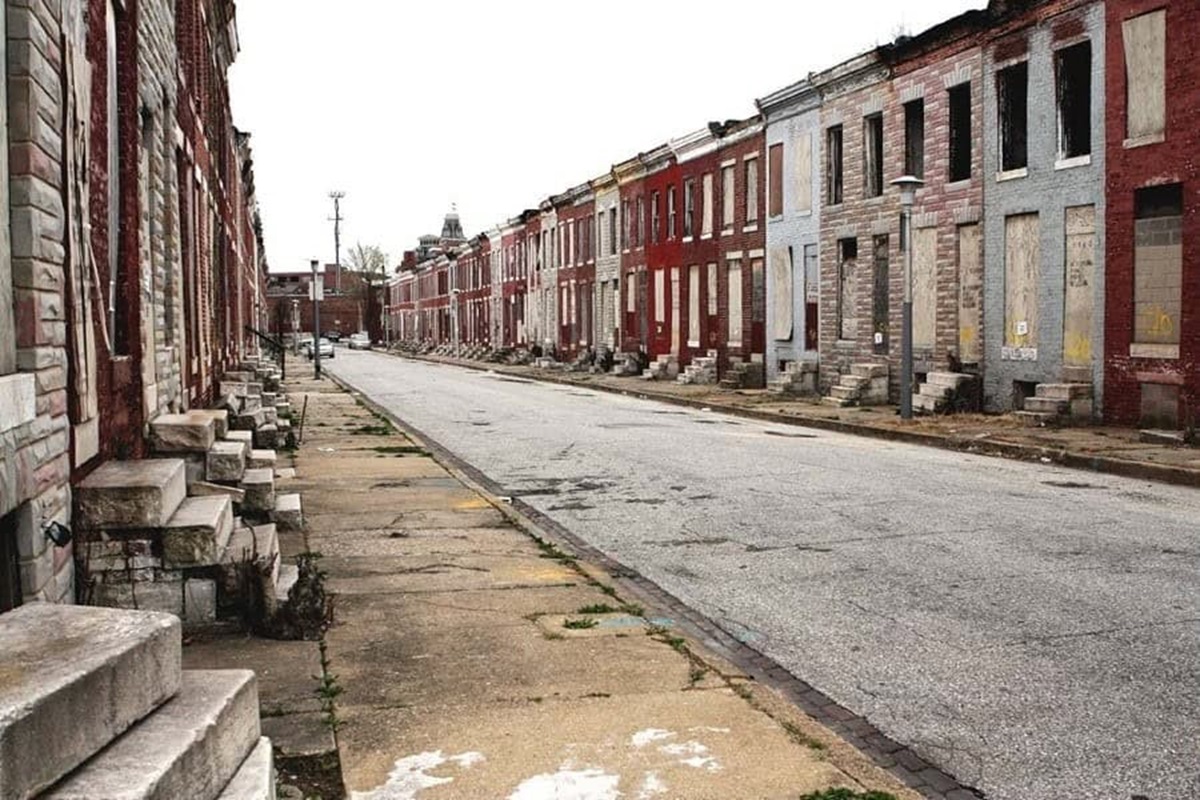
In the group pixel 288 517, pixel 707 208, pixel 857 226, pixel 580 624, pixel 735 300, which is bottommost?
pixel 580 624

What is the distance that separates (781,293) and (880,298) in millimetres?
5422

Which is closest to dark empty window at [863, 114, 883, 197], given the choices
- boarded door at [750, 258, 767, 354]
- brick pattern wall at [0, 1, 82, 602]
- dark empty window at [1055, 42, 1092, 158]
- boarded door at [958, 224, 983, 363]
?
boarded door at [958, 224, 983, 363]

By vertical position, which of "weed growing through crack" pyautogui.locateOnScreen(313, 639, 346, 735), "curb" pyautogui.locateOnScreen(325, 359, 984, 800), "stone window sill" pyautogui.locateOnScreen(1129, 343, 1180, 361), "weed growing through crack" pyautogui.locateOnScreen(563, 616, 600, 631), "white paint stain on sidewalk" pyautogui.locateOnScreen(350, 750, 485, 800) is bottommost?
"curb" pyautogui.locateOnScreen(325, 359, 984, 800)

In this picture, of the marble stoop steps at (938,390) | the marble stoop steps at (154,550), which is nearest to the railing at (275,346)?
the marble stoop steps at (938,390)

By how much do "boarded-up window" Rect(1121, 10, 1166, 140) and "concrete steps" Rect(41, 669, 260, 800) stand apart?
1845 centimetres

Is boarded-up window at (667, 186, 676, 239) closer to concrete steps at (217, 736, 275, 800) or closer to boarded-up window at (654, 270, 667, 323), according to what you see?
boarded-up window at (654, 270, 667, 323)

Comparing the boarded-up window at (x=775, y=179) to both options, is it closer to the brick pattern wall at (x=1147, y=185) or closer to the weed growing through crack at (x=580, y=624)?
the brick pattern wall at (x=1147, y=185)

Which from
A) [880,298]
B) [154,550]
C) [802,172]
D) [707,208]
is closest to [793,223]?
[802,172]

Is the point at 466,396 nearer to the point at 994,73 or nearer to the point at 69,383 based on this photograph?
the point at 994,73

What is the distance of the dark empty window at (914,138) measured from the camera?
25.9 metres

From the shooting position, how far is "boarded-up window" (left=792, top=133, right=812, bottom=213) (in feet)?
99.8

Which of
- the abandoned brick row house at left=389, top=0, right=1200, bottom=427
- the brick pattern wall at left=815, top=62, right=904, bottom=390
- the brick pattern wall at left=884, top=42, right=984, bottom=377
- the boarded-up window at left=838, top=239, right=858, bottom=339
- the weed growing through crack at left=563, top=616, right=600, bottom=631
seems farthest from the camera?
the boarded-up window at left=838, top=239, right=858, bottom=339

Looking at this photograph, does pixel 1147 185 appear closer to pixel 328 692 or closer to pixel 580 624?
pixel 580 624

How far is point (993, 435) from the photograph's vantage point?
1856cm
